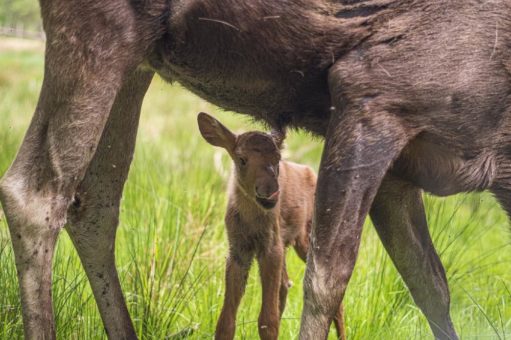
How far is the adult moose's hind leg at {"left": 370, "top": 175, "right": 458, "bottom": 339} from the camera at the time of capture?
509cm

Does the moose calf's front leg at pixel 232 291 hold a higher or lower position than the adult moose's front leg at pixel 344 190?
lower

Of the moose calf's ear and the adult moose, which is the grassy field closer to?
the moose calf's ear

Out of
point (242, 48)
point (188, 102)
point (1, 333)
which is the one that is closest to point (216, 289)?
point (1, 333)

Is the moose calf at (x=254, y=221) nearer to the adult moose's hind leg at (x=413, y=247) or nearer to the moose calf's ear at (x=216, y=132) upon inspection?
the moose calf's ear at (x=216, y=132)

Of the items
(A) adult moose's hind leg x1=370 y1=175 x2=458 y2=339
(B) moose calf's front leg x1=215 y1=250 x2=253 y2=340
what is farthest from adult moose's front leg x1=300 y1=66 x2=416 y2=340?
(B) moose calf's front leg x1=215 y1=250 x2=253 y2=340

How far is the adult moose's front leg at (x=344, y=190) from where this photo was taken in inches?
167

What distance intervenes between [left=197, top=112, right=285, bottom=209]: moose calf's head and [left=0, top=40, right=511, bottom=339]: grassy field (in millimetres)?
155

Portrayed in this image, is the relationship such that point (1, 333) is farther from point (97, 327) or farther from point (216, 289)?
point (216, 289)

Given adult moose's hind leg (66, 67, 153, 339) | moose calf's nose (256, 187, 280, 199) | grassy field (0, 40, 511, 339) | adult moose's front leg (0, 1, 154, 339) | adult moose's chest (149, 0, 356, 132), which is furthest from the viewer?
grassy field (0, 40, 511, 339)

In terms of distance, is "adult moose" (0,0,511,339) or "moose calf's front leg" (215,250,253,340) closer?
"adult moose" (0,0,511,339)

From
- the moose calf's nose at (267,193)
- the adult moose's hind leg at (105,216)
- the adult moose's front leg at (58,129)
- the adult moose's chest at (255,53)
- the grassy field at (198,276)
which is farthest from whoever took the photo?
the grassy field at (198,276)

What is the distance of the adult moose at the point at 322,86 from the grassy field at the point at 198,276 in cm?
79

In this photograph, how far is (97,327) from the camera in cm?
526

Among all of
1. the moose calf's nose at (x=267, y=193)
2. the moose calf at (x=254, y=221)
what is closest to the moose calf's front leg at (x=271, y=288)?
the moose calf at (x=254, y=221)
